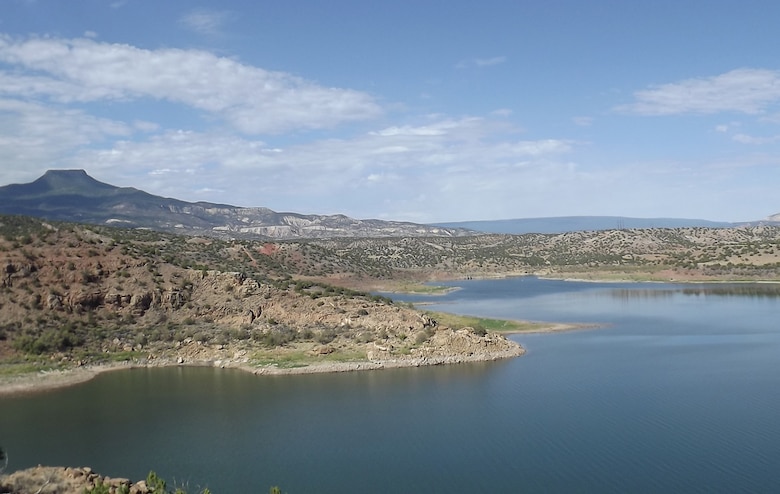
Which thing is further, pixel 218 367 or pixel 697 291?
pixel 697 291

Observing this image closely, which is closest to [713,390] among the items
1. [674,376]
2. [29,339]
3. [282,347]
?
[674,376]

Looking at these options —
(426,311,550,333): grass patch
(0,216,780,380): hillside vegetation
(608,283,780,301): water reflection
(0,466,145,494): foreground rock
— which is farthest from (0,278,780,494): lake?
(608,283,780,301): water reflection

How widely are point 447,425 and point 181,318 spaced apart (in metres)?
24.6

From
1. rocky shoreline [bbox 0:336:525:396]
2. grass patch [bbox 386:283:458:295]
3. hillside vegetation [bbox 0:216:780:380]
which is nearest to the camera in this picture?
rocky shoreline [bbox 0:336:525:396]

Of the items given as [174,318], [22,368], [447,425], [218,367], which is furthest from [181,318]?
→ [447,425]

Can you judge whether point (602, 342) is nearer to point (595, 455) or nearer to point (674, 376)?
point (674, 376)

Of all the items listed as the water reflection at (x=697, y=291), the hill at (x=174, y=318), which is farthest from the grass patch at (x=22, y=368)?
the water reflection at (x=697, y=291)

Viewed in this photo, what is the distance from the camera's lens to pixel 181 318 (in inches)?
1710

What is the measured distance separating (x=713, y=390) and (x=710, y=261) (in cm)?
7440

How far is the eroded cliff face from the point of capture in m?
37.9

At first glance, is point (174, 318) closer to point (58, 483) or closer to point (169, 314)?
point (169, 314)

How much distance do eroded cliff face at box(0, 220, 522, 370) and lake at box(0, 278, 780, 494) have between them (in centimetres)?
267

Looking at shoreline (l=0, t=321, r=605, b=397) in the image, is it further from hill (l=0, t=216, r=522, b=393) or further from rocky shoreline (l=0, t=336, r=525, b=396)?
hill (l=0, t=216, r=522, b=393)

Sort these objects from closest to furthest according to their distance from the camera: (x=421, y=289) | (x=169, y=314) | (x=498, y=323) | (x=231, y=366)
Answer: (x=231, y=366) → (x=169, y=314) → (x=498, y=323) → (x=421, y=289)
